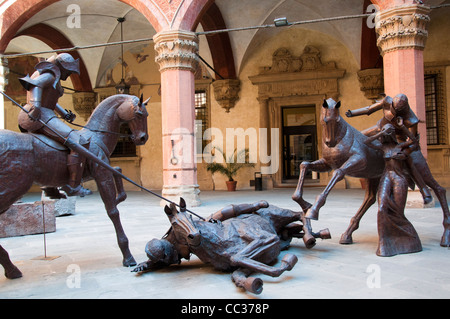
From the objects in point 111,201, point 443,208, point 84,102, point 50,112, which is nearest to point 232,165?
point 84,102

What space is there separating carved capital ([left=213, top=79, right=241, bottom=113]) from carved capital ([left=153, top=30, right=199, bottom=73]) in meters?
6.03

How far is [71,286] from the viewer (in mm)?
3213

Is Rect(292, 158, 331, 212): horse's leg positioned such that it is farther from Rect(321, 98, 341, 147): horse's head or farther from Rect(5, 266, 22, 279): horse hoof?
Rect(5, 266, 22, 279): horse hoof

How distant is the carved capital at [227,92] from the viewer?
52.7ft

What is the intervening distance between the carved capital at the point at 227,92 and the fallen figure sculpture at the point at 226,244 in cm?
1274

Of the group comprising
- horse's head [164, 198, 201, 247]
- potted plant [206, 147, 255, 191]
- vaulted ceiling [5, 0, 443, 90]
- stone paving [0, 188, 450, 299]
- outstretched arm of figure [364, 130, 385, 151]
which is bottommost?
stone paving [0, 188, 450, 299]

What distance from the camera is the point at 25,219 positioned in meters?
6.31

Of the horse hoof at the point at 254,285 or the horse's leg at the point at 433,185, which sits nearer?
the horse hoof at the point at 254,285

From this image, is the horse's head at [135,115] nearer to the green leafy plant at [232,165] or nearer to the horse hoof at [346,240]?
the horse hoof at [346,240]

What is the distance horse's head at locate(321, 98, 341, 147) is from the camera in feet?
14.1

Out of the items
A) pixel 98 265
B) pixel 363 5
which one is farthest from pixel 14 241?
pixel 363 5

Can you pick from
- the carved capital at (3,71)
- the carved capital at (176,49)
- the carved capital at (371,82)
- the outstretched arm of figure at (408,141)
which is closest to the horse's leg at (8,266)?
the outstretched arm of figure at (408,141)

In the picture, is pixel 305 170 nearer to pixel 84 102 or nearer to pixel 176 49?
pixel 176 49

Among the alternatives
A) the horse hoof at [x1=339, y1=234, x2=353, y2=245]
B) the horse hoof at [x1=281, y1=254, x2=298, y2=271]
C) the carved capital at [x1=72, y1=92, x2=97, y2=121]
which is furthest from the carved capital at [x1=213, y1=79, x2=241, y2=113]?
the horse hoof at [x1=281, y1=254, x2=298, y2=271]
